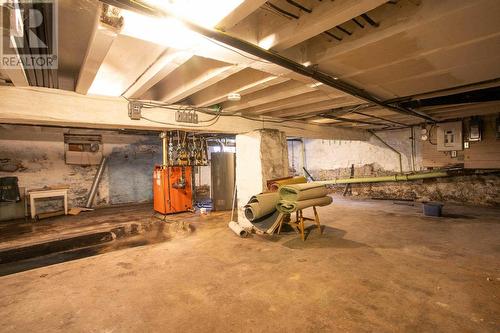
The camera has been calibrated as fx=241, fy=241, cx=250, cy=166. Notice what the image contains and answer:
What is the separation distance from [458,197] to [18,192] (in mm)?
10865

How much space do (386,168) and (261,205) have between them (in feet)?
18.8

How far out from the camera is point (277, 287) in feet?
7.84

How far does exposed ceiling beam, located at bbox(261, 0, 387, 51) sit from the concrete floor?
2083 millimetres

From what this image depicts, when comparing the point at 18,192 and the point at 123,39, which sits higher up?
the point at 123,39

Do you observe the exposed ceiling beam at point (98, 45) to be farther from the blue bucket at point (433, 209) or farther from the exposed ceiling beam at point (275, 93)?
the blue bucket at point (433, 209)

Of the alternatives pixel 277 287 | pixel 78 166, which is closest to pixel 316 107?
pixel 277 287

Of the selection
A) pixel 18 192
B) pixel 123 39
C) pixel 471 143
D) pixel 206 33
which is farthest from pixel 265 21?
pixel 18 192

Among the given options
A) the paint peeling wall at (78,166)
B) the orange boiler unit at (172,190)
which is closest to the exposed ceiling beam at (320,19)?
the orange boiler unit at (172,190)

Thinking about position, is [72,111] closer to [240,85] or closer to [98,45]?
[98,45]

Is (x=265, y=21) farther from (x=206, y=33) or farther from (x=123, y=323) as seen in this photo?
(x=123, y=323)

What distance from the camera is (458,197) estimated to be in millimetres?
6184

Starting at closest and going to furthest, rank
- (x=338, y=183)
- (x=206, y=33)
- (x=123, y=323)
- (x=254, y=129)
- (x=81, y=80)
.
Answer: (x=206, y=33), (x=123, y=323), (x=81, y=80), (x=254, y=129), (x=338, y=183)

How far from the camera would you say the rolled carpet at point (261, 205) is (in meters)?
3.51

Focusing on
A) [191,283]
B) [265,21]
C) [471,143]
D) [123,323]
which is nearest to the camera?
[265,21]
